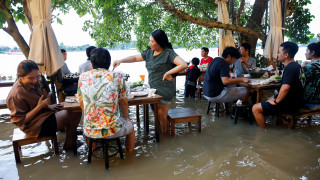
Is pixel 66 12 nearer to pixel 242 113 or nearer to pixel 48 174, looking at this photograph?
pixel 48 174

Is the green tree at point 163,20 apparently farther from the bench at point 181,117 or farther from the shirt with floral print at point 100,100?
the shirt with floral print at point 100,100

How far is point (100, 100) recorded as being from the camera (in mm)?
2385

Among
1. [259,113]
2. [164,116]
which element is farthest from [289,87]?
[164,116]

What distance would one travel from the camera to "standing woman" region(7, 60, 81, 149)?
268 cm

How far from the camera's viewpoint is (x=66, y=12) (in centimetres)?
574

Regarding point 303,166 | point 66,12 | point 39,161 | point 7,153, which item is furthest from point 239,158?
point 66,12

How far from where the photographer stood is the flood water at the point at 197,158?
8.54ft

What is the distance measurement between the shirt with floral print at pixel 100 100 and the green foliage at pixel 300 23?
7524 millimetres

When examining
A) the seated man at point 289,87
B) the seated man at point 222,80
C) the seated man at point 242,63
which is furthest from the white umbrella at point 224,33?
the seated man at point 289,87

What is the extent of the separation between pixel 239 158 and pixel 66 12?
17.8 feet

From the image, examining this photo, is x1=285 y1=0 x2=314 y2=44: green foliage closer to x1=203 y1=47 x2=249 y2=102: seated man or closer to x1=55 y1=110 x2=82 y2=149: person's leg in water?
x1=203 y1=47 x2=249 y2=102: seated man

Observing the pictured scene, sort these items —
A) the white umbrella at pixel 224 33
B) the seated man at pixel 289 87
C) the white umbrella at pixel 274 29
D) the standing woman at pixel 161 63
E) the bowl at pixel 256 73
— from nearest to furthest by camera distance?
the standing woman at pixel 161 63 → the seated man at pixel 289 87 → the bowl at pixel 256 73 → the white umbrella at pixel 274 29 → the white umbrella at pixel 224 33

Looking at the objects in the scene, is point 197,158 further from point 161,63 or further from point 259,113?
point 259,113

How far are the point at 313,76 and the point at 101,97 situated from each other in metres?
3.39
